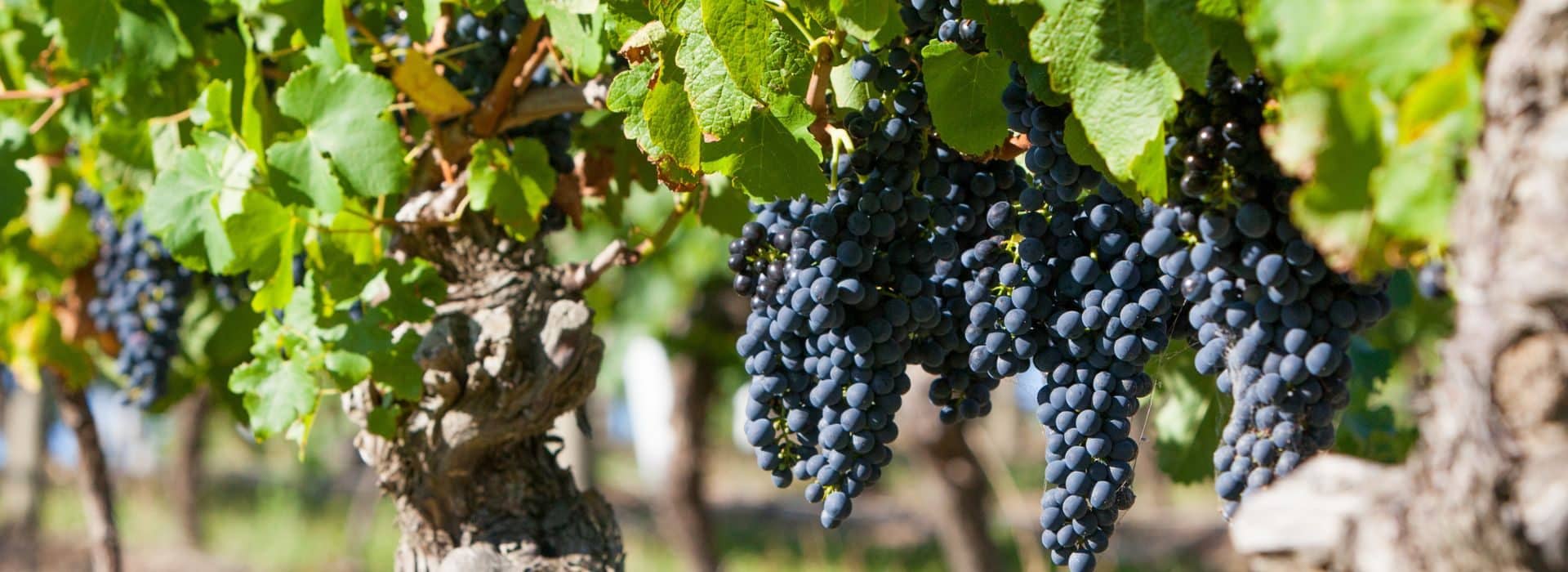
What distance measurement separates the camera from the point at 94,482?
2.89m

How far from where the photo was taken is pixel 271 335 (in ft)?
5.58

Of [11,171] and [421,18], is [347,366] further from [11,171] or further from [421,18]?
[11,171]

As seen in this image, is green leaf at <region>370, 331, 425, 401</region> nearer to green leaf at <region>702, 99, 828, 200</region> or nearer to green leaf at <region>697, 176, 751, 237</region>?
green leaf at <region>697, 176, 751, 237</region>

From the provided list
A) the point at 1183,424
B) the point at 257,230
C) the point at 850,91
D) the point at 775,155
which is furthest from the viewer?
the point at 1183,424

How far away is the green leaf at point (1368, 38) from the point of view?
A: 72 centimetres

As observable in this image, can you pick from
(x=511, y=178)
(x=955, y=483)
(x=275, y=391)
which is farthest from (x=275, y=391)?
(x=955, y=483)

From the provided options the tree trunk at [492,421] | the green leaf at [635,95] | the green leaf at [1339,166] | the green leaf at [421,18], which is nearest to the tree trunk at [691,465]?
the tree trunk at [492,421]

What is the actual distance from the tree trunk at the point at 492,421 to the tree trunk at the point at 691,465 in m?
3.40

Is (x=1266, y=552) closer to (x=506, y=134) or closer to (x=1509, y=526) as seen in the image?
(x=1509, y=526)

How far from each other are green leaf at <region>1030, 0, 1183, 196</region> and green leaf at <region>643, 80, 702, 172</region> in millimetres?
385

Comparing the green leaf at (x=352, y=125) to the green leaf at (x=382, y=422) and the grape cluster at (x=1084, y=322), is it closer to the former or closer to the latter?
the green leaf at (x=382, y=422)

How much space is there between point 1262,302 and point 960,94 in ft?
1.14

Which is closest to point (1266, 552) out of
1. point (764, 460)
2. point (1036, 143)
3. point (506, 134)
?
point (1036, 143)

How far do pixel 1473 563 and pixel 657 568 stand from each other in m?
7.29
